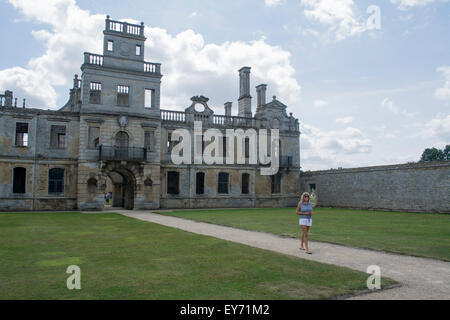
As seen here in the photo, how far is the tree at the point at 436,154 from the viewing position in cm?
5778

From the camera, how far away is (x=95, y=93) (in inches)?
1182

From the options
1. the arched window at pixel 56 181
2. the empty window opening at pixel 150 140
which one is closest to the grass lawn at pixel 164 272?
the arched window at pixel 56 181

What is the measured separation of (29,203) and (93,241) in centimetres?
1928

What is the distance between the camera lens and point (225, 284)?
21.2 ft

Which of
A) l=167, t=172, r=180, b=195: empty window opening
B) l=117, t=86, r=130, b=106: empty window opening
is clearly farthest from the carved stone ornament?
l=167, t=172, r=180, b=195: empty window opening

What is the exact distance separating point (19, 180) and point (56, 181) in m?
2.53

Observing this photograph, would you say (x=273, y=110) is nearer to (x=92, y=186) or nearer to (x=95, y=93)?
(x=95, y=93)

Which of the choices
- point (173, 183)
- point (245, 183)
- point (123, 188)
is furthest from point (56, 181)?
point (245, 183)

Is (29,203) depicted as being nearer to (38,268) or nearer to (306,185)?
(38,268)

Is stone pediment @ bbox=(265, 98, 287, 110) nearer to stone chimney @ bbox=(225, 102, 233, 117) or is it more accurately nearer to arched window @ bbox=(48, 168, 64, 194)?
stone chimney @ bbox=(225, 102, 233, 117)

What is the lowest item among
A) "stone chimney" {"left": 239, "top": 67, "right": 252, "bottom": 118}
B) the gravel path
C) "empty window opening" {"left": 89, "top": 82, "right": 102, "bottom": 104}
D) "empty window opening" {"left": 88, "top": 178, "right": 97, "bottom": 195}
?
the gravel path

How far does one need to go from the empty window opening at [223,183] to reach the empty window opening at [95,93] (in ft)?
41.8

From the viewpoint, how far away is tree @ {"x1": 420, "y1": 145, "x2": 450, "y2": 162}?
57.8 metres

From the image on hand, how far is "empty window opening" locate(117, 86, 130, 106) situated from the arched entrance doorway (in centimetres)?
555
